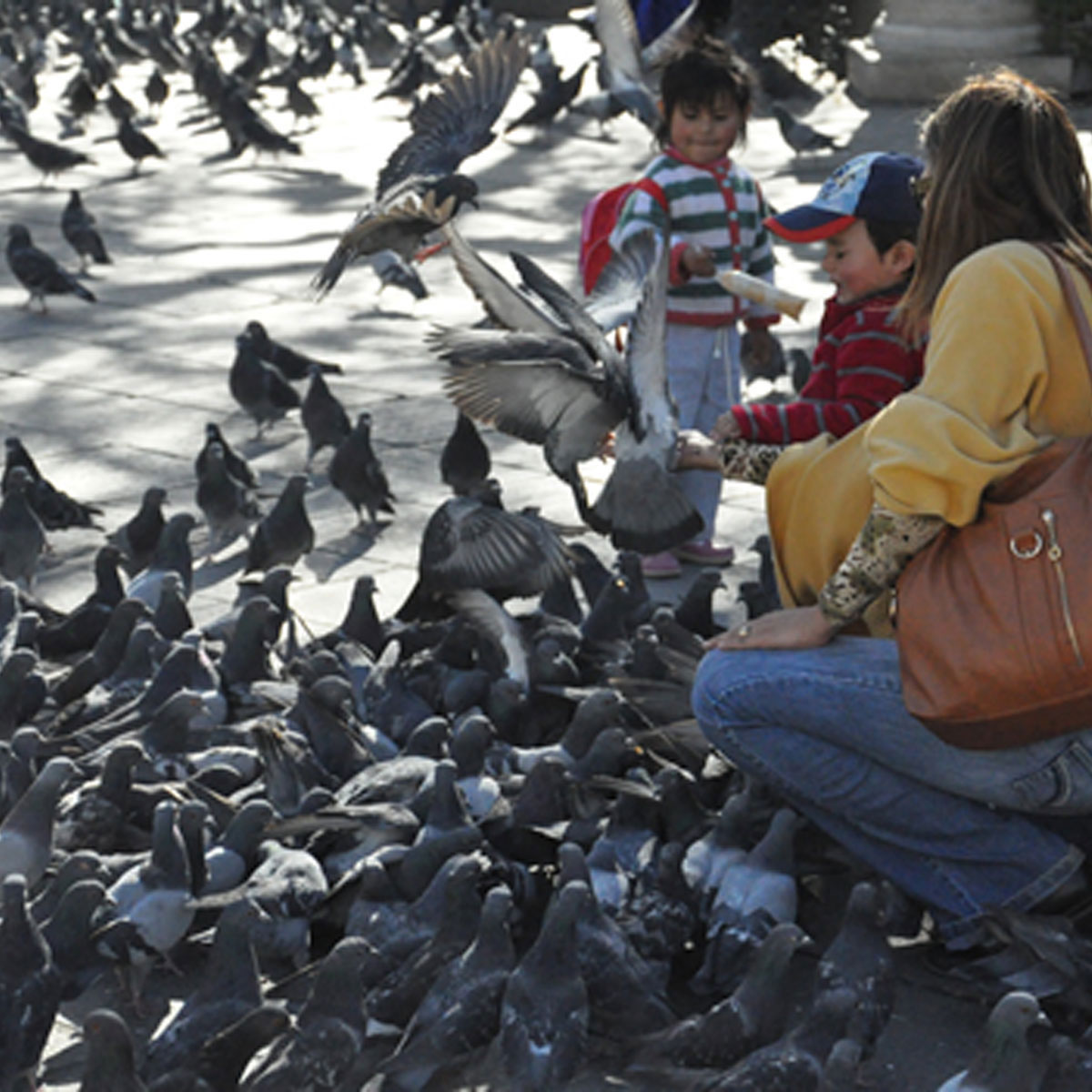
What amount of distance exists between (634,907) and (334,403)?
4.28 metres

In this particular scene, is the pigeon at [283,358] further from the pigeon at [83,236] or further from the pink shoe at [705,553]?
the pigeon at [83,236]

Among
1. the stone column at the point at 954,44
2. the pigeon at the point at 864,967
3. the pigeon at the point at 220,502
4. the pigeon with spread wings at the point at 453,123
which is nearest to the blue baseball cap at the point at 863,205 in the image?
the pigeon at the point at 864,967

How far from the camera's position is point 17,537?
6672mm

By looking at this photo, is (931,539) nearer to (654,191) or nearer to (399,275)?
(654,191)

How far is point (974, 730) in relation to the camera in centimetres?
374

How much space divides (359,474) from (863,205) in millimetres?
3148

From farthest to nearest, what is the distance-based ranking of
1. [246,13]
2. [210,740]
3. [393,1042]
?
[246,13] → [210,740] → [393,1042]

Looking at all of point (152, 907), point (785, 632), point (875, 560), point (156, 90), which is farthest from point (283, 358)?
point (156, 90)

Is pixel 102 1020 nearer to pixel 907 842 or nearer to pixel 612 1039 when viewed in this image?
pixel 612 1039

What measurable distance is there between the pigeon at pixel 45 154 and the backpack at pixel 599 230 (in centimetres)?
894

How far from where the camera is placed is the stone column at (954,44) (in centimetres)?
1567

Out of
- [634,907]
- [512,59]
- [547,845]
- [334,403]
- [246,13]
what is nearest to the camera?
[634,907]

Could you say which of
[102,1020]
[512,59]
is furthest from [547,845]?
[512,59]

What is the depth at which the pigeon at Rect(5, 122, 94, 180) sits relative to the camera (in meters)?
15.0
